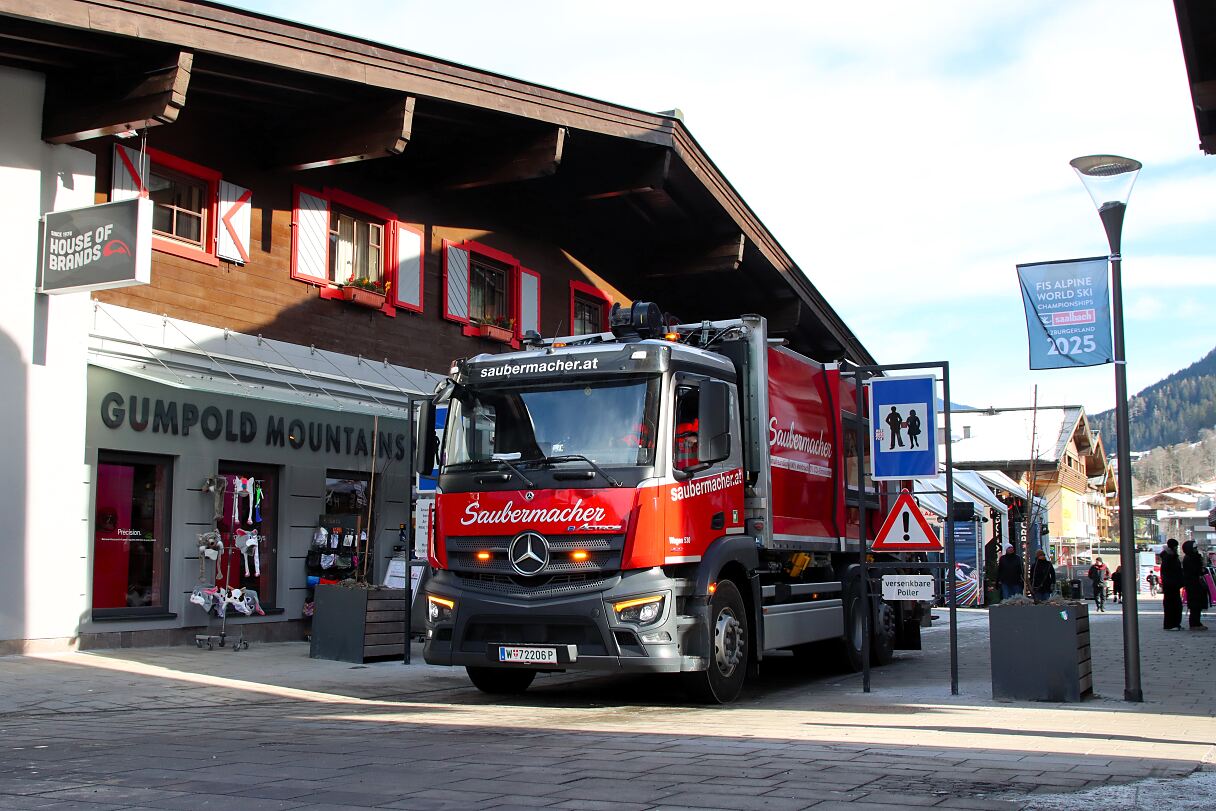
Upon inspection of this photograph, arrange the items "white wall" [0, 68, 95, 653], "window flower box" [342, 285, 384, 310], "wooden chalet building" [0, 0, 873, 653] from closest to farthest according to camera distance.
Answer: "white wall" [0, 68, 95, 653] → "wooden chalet building" [0, 0, 873, 653] → "window flower box" [342, 285, 384, 310]

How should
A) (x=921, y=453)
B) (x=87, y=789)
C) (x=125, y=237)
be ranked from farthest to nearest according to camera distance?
(x=125, y=237) < (x=921, y=453) < (x=87, y=789)

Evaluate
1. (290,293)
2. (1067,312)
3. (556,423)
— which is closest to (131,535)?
(290,293)

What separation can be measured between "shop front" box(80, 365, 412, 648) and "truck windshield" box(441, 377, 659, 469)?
7.95 ft

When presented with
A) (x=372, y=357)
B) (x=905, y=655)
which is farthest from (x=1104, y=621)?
(x=372, y=357)

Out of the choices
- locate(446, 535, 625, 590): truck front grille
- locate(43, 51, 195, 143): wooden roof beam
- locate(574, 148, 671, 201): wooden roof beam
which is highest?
locate(574, 148, 671, 201): wooden roof beam

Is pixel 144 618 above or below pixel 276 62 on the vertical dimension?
below

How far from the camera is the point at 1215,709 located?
10500 millimetres

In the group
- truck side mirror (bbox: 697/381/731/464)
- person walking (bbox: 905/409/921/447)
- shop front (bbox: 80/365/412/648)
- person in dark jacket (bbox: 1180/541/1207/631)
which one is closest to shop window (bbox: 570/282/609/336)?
shop front (bbox: 80/365/412/648)

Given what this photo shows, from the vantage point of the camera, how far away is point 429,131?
17.9m

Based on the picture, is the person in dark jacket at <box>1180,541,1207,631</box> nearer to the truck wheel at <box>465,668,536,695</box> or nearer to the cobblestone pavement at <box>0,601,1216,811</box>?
the cobblestone pavement at <box>0,601,1216,811</box>

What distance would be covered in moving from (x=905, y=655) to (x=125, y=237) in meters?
11.4

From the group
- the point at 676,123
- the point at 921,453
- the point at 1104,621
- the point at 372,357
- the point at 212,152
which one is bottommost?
the point at 1104,621

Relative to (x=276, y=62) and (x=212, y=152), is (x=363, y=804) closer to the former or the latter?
(x=276, y=62)

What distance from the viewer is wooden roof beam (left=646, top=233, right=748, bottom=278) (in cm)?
2247
